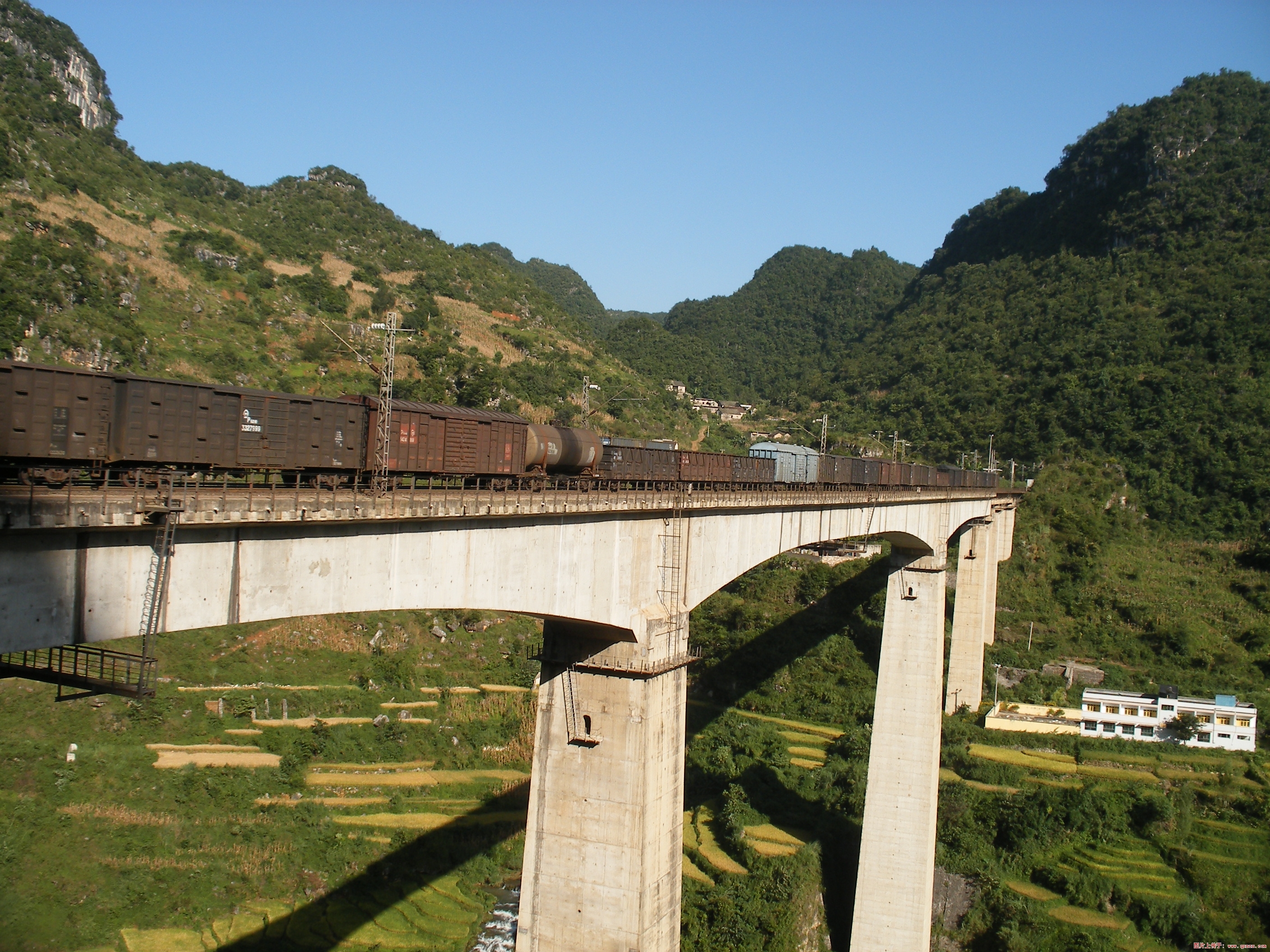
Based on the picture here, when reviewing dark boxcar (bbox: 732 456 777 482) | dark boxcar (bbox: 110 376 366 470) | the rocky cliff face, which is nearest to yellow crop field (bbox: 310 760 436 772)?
dark boxcar (bbox: 732 456 777 482)

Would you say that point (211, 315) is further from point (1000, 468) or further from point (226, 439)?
point (1000, 468)

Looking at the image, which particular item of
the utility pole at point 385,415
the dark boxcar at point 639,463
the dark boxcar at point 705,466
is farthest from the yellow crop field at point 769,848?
the utility pole at point 385,415

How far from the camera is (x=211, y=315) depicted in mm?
66812

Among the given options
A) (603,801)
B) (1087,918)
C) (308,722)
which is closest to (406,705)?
(308,722)

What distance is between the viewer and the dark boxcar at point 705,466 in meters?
33.2

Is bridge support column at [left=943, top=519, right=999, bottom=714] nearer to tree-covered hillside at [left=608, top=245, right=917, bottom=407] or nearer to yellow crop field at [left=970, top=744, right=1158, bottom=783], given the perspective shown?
yellow crop field at [left=970, top=744, right=1158, bottom=783]

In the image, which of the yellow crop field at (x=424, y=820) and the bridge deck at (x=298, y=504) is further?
the yellow crop field at (x=424, y=820)

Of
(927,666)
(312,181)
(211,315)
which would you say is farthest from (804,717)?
(312,181)

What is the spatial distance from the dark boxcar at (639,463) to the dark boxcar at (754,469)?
4126 millimetres

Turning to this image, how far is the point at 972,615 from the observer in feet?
191

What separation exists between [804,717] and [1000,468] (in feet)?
149

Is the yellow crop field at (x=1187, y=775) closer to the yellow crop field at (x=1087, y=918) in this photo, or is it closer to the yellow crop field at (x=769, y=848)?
the yellow crop field at (x=1087, y=918)

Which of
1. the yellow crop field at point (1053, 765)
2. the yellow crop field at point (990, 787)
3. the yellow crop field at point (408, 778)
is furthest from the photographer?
the yellow crop field at point (1053, 765)

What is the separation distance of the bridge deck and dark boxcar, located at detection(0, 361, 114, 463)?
810mm
